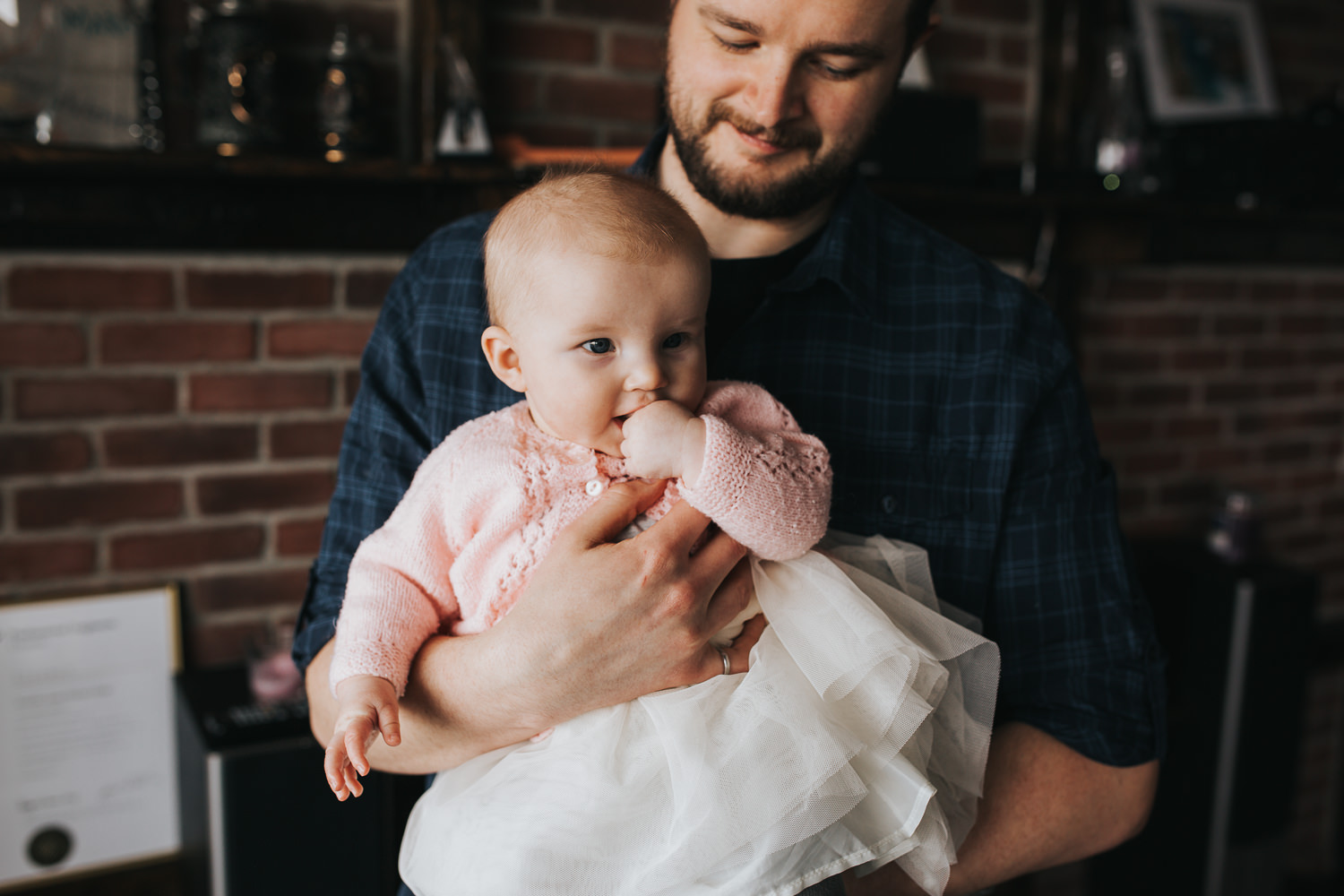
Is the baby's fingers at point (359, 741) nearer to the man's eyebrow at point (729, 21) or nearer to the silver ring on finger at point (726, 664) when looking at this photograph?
the silver ring on finger at point (726, 664)

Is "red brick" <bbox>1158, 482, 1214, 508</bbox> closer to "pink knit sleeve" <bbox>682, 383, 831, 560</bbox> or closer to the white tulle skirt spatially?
the white tulle skirt

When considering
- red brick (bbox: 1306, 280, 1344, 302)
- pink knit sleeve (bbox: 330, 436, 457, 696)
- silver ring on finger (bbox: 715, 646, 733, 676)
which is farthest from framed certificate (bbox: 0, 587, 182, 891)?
red brick (bbox: 1306, 280, 1344, 302)

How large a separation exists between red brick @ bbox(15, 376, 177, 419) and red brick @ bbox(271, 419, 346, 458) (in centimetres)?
19

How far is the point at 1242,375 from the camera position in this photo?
2717mm

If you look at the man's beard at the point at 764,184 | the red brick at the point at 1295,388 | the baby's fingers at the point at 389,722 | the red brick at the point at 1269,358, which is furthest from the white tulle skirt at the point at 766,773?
the red brick at the point at 1295,388

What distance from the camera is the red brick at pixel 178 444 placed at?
5.45 ft

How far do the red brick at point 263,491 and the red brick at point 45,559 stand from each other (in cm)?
21

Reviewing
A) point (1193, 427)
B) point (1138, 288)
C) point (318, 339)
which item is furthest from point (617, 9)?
point (1193, 427)

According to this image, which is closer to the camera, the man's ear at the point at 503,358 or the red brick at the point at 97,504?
the man's ear at the point at 503,358

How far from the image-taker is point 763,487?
873 millimetres

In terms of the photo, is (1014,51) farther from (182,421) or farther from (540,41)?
(182,421)

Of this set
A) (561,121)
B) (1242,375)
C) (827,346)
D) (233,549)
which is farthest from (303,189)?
(1242,375)

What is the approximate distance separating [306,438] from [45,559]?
487 mm

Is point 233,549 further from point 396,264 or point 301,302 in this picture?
point 396,264
